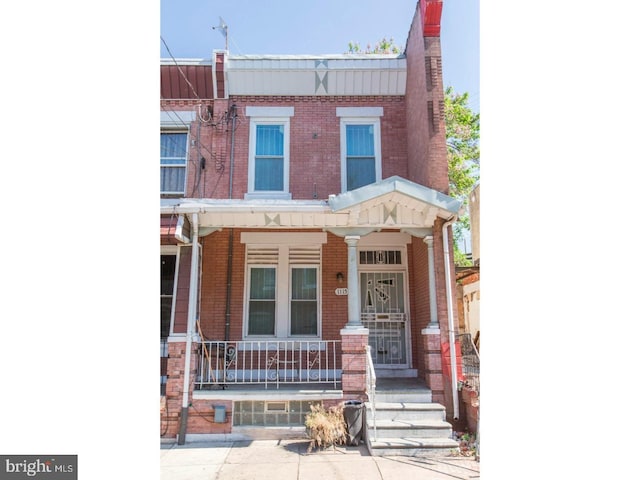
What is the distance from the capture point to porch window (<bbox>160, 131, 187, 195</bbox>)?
9.79 meters

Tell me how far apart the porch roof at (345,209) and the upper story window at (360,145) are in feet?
6.38

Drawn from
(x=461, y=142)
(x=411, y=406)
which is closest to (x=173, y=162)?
(x=411, y=406)

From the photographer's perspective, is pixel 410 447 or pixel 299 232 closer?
pixel 410 447

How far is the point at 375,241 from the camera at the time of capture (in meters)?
9.45

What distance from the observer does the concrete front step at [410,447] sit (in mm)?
6383

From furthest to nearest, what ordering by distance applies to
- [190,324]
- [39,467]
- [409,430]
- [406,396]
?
1. [190,324]
2. [406,396]
3. [409,430]
4. [39,467]

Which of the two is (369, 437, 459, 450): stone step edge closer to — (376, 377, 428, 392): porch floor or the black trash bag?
the black trash bag

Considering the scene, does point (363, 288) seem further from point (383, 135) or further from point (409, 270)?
point (383, 135)

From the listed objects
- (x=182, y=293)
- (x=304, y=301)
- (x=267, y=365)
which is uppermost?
(x=182, y=293)

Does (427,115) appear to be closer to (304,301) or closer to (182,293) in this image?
(304,301)

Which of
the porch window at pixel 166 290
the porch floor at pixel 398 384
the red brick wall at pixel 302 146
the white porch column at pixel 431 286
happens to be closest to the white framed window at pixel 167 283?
the porch window at pixel 166 290

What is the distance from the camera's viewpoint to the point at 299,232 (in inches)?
372

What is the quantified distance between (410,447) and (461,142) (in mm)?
13241
